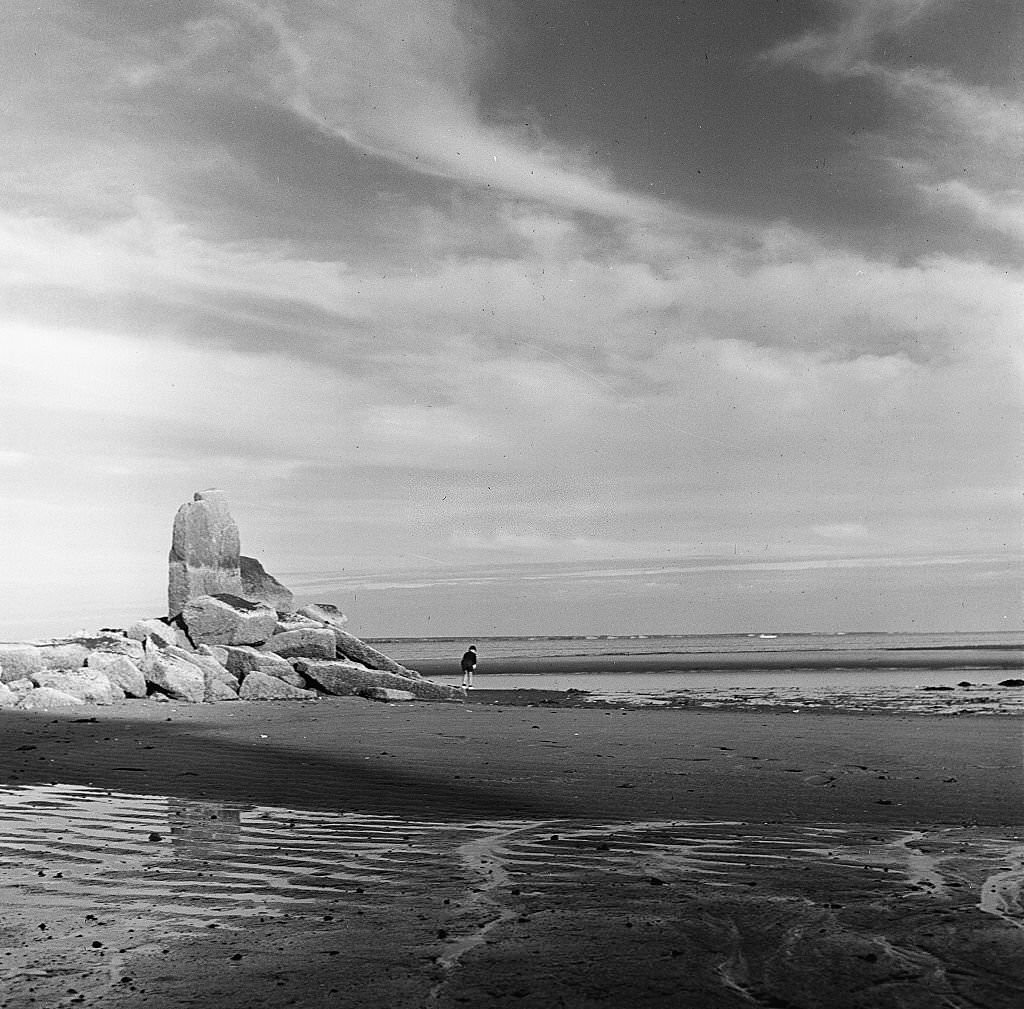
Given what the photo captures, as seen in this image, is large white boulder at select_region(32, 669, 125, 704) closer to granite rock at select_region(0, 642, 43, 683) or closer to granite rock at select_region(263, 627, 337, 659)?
granite rock at select_region(0, 642, 43, 683)

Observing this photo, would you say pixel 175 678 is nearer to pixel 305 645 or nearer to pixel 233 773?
pixel 305 645

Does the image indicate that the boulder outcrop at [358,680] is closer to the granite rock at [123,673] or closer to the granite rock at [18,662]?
the granite rock at [123,673]

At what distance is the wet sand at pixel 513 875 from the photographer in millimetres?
5352

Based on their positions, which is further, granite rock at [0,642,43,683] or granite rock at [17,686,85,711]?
granite rock at [0,642,43,683]

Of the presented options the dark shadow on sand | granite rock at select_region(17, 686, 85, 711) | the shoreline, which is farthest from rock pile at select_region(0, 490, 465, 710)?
the shoreline

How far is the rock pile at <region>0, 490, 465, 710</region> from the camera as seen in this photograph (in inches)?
909

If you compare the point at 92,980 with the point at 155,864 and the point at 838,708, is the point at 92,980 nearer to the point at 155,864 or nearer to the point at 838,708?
the point at 155,864

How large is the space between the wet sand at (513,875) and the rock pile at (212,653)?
7.02m

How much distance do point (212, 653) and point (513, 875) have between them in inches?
799

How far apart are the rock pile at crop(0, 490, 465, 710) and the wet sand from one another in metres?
7.02

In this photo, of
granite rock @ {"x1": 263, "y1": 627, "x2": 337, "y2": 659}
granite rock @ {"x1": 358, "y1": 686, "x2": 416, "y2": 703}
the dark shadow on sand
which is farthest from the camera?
granite rock @ {"x1": 263, "y1": 627, "x2": 337, "y2": 659}

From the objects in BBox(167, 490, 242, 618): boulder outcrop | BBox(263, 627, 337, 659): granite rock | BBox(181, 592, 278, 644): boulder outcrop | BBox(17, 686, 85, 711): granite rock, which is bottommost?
BBox(17, 686, 85, 711): granite rock

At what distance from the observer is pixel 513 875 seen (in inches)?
306

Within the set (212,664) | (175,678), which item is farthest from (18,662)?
(212,664)
